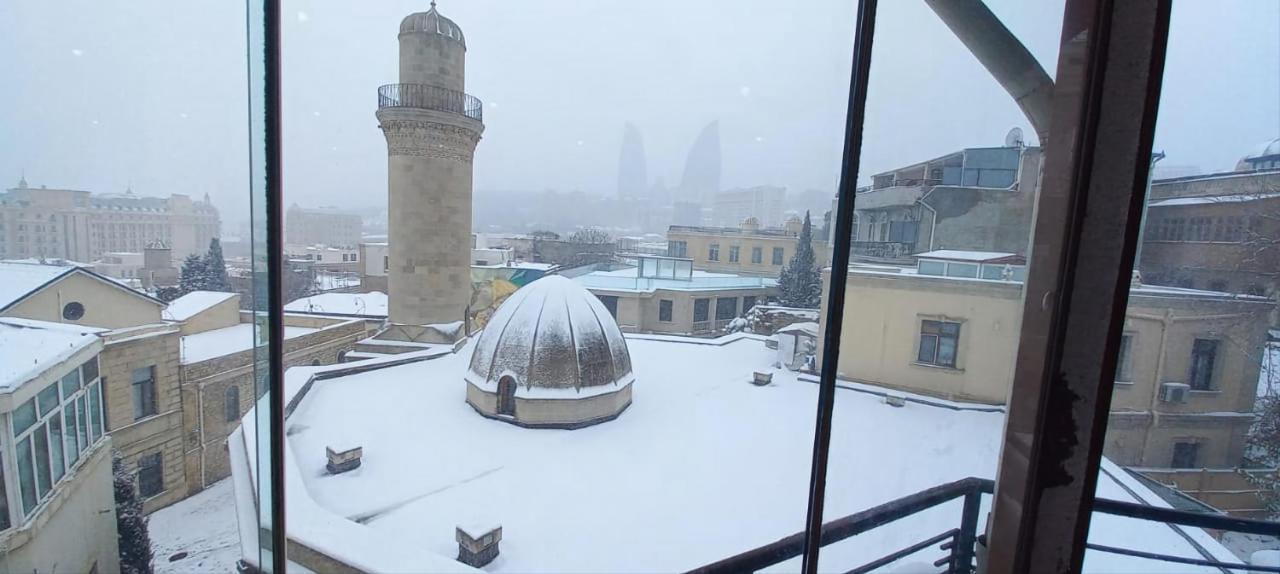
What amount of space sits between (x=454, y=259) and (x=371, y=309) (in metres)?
→ 0.56

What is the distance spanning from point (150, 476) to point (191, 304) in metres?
0.63

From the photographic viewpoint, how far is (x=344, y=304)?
137 cm

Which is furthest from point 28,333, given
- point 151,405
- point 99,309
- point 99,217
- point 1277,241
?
point 1277,241

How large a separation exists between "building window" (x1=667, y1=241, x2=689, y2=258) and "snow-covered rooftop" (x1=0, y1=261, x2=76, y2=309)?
207 centimetres

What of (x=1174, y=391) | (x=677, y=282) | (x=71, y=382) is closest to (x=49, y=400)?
(x=71, y=382)

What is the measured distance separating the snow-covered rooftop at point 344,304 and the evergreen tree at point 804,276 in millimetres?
1039

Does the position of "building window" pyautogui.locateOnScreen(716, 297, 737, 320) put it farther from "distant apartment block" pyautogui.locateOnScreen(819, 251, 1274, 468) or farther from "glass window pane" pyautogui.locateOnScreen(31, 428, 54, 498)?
"glass window pane" pyautogui.locateOnScreen(31, 428, 54, 498)

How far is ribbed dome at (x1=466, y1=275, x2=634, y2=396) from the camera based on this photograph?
14.9 feet

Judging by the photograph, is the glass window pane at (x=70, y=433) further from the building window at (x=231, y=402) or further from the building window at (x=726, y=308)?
the building window at (x=726, y=308)

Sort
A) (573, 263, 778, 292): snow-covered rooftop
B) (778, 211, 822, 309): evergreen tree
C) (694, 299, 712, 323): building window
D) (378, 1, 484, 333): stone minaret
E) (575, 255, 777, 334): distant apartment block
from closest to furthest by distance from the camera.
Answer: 1. (778, 211, 822, 309): evergreen tree
2. (378, 1, 484, 333): stone minaret
3. (573, 263, 778, 292): snow-covered rooftop
4. (575, 255, 777, 334): distant apartment block
5. (694, 299, 712, 323): building window

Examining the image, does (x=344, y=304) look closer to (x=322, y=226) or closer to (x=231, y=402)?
(x=322, y=226)

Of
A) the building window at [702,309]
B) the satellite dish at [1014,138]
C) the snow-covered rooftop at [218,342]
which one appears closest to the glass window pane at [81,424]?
the snow-covered rooftop at [218,342]

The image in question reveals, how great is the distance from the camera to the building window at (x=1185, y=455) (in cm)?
142

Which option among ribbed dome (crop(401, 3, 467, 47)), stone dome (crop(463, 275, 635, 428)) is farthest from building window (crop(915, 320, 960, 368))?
stone dome (crop(463, 275, 635, 428))
